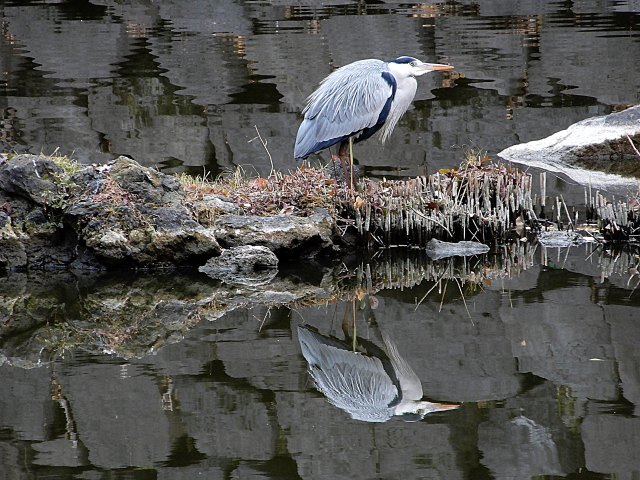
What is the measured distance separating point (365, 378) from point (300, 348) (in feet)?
1.78

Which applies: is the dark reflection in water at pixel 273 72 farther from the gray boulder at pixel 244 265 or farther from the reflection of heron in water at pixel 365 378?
the reflection of heron in water at pixel 365 378

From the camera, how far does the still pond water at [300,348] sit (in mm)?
4449

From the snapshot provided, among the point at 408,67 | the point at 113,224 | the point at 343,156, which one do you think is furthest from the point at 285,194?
the point at 408,67

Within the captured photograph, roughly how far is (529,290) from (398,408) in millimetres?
2188

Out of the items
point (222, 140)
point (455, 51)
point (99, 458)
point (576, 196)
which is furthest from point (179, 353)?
point (455, 51)

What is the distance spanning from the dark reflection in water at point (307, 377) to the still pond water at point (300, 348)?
0.04 ft

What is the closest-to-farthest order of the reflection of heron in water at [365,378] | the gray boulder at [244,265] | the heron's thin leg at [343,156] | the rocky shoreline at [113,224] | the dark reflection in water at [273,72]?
the reflection of heron in water at [365,378] < the gray boulder at [244,265] < the rocky shoreline at [113,224] < the heron's thin leg at [343,156] < the dark reflection in water at [273,72]

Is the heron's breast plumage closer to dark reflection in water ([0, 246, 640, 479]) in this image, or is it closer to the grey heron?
the grey heron

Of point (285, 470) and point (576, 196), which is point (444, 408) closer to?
point (285, 470)

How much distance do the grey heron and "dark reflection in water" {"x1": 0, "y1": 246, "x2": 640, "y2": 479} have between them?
4.64 ft

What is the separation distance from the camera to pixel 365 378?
5.41 m

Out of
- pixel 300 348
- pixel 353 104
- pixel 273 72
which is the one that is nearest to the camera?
pixel 300 348

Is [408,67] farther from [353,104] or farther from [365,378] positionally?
[365,378]

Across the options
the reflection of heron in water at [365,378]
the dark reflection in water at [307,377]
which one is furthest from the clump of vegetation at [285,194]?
the reflection of heron in water at [365,378]
